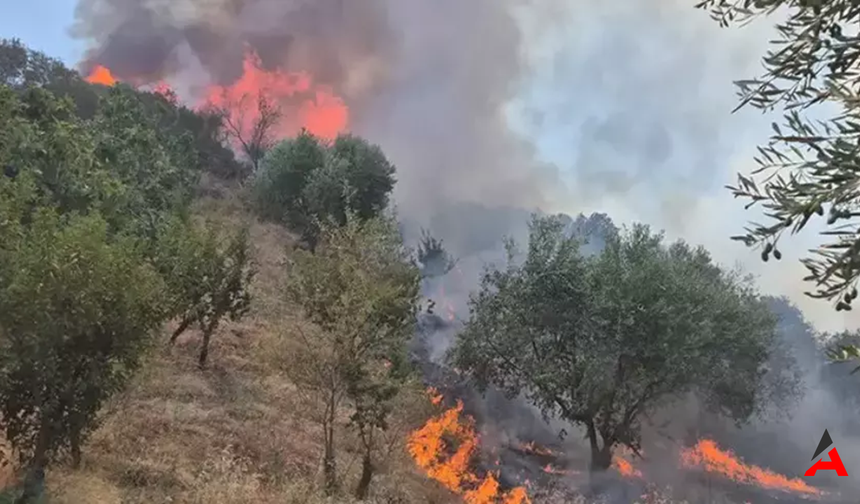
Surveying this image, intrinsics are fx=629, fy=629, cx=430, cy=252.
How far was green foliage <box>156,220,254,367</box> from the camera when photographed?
22672 millimetres

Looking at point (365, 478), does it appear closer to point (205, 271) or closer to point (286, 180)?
point (205, 271)

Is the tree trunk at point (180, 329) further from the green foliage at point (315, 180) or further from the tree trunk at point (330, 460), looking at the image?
the green foliage at point (315, 180)

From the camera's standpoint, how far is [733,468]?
125ft

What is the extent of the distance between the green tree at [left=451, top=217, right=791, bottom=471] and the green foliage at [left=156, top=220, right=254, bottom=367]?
39.1ft

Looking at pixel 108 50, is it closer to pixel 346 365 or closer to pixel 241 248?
pixel 241 248

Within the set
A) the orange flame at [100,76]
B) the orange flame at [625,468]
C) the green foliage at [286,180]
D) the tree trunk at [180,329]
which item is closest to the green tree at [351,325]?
the tree trunk at [180,329]

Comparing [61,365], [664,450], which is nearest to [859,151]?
[61,365]

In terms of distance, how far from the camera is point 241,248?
23781mm

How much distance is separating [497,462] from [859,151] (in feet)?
91.0

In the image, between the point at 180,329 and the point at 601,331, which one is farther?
the point at 601,331

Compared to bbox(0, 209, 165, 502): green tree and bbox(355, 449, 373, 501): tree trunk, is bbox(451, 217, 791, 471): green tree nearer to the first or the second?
bbox(355, 449, 373, 501): tree trunk

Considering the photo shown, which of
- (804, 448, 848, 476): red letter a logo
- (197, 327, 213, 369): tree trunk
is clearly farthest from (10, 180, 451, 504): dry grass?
(804, 448, 848, 476): red letter a logo

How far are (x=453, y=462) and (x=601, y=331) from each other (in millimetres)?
8612

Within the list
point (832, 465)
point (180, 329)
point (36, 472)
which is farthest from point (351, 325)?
point (832, 465)
